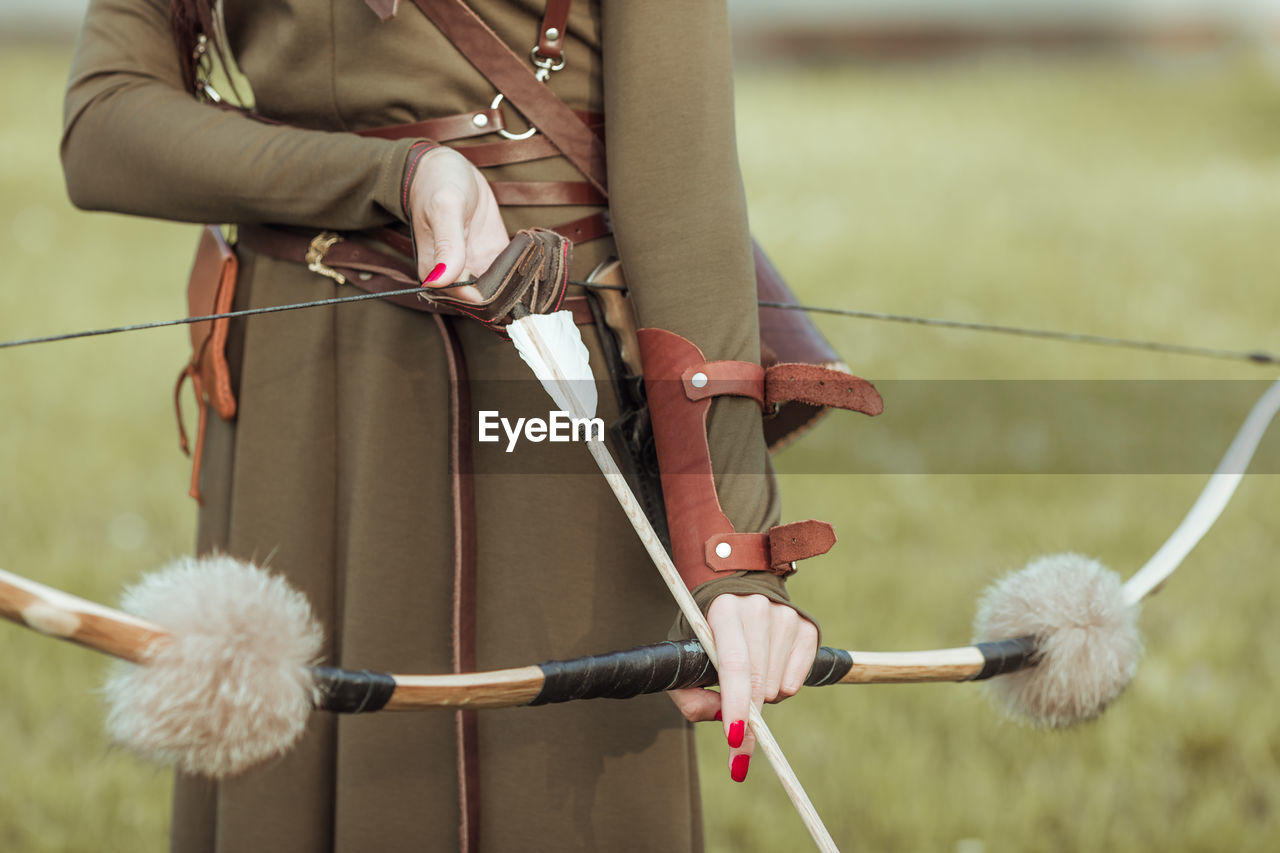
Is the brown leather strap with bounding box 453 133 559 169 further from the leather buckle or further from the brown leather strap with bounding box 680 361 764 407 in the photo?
the brown leather strap with bounding box 680 361 764 407

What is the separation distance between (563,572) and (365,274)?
364 millimetres

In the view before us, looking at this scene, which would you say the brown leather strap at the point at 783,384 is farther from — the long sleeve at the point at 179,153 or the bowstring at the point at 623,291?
the long sleeve at the point at 179,153

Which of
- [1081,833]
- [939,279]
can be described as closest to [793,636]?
[1081,833]

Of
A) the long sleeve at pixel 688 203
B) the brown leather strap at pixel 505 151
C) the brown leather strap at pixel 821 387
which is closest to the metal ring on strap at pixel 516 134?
the brown leather strap at pixel 505 151

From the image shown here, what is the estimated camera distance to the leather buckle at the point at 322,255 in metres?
1.20

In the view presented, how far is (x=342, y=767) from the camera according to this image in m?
1.20

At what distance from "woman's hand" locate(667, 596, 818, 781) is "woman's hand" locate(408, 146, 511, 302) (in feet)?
1.14

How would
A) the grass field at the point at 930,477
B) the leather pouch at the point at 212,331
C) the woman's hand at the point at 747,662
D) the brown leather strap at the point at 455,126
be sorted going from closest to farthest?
the woman's hand at the point at 747,662 < the brown leather strap at the point at 455,126 < the leather pouch at the point at 212,331 < the grass field at the point at 930,477

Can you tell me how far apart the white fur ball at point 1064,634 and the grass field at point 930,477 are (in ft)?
0.54

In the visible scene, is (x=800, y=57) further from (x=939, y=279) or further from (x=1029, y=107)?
(x=939, y=279)

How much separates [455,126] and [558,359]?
28 centimetres

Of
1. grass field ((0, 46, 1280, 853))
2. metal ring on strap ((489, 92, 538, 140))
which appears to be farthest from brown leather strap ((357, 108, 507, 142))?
grass field ((0, 46, 1280, 853))

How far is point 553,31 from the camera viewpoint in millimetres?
1127

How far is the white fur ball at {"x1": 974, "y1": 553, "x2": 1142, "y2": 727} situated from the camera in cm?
115
